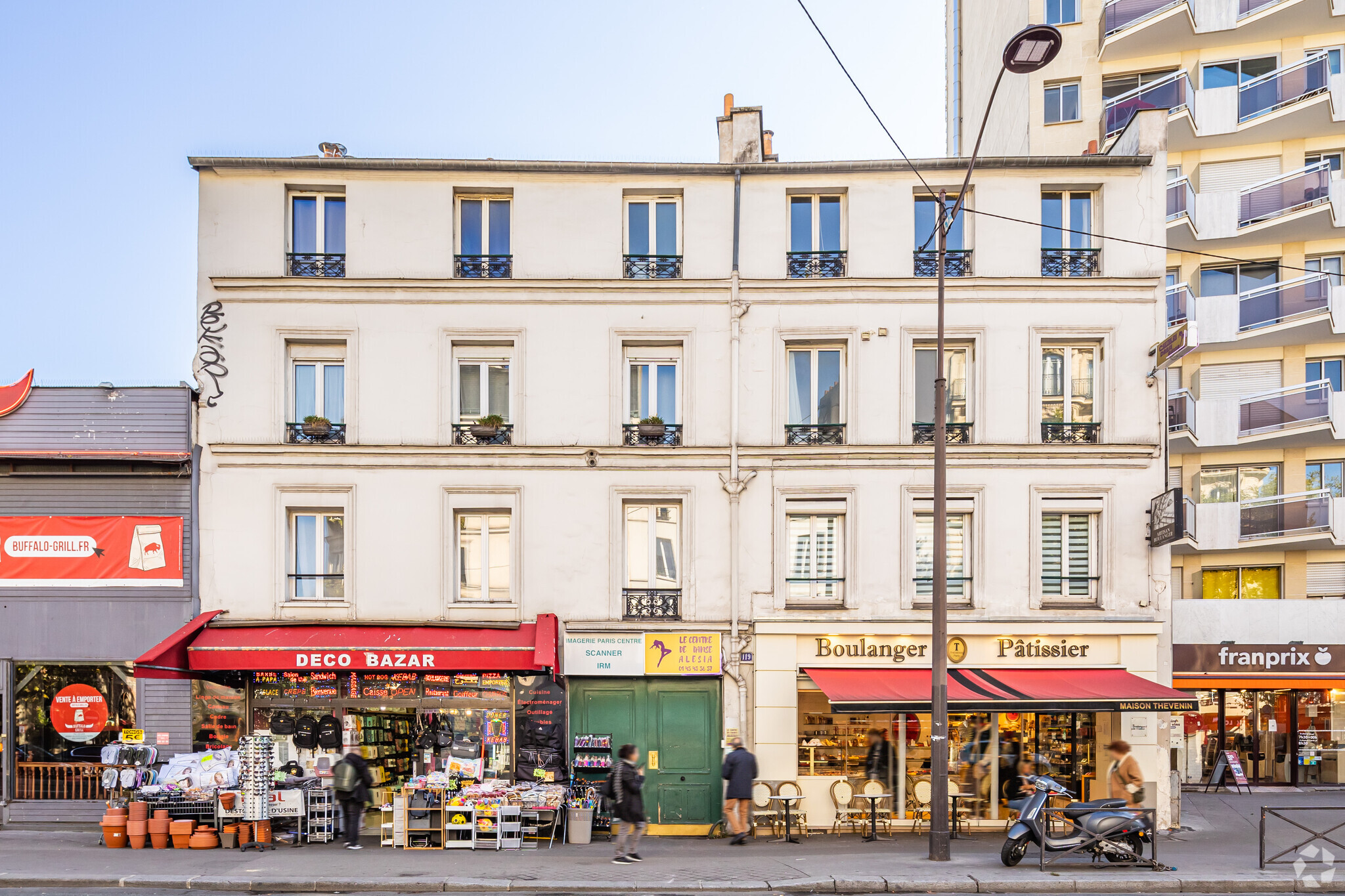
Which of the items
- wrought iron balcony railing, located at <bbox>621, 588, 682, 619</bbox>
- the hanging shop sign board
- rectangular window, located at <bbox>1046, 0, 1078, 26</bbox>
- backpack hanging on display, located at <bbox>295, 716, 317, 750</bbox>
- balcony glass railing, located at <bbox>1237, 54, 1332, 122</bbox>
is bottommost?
backpack hanging on display, located at <bbox>295, 716, 317, 750</bbox>

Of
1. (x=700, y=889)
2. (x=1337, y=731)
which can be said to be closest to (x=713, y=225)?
(x=700, y=889)

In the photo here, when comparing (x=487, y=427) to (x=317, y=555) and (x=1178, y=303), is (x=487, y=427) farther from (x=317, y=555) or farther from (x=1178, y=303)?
(x=1178, y=303)

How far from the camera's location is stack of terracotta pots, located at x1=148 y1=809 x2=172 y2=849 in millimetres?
12617

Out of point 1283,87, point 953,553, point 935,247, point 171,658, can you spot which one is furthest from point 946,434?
point 1283,87

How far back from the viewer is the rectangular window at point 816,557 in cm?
1477

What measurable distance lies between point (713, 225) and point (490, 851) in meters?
10.8

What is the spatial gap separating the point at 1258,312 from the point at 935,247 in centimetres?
1080

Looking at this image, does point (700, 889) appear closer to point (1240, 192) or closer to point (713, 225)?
point (713, 225)

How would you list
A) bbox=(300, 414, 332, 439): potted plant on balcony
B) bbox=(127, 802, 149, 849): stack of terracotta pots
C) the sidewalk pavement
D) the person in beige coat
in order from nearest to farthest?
the sidewalk pavement
the person in beige coat
bbox=(127, 802, 149, 849): stack of terracotta pots
bbox=(300, 414, 332, 439): potted plant on balcony

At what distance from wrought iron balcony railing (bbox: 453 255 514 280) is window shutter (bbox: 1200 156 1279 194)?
17.7m

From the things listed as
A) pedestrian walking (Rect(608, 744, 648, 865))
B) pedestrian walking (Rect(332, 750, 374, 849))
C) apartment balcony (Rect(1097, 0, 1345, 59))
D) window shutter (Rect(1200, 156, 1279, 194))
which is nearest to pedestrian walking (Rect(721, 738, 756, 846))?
pedestrian walking (Rect(608, 744, 648, 865))

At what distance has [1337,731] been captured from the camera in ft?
63.6

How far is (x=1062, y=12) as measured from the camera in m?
23.1

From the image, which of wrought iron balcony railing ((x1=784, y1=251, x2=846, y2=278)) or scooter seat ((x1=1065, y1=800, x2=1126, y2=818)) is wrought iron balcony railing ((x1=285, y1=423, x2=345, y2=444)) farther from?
scooter seat ((x1=1065, y1=800, x2=1126, y2=818))
